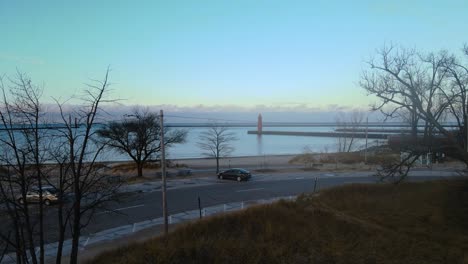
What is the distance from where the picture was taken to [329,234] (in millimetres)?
14344

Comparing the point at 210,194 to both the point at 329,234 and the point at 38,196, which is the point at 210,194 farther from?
the point at 329,234

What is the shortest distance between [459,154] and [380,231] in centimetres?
715

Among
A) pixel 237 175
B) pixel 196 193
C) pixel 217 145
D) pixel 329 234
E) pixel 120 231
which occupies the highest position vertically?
pixel 217 145

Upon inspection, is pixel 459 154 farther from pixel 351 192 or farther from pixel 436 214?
pixel 351 192

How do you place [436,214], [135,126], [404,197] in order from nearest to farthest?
[436,214] → [404,197] → [135,126]

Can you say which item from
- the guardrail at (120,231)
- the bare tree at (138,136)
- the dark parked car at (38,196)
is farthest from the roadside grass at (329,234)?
the bare tree at (138,136)

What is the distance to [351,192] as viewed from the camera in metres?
23.1

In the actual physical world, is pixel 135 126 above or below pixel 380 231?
above

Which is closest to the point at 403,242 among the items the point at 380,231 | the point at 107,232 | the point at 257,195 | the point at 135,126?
the point at 380,231

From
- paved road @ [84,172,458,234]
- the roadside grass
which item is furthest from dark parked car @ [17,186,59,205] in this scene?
the roadside grass

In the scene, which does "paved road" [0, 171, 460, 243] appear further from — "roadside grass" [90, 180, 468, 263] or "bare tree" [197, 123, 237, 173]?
"bare tree" [197, 123, 237, 173]

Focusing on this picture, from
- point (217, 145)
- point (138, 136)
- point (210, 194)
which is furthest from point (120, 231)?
point (217, 145)

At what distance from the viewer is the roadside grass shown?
1149 cm

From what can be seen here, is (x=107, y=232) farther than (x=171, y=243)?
Yes
